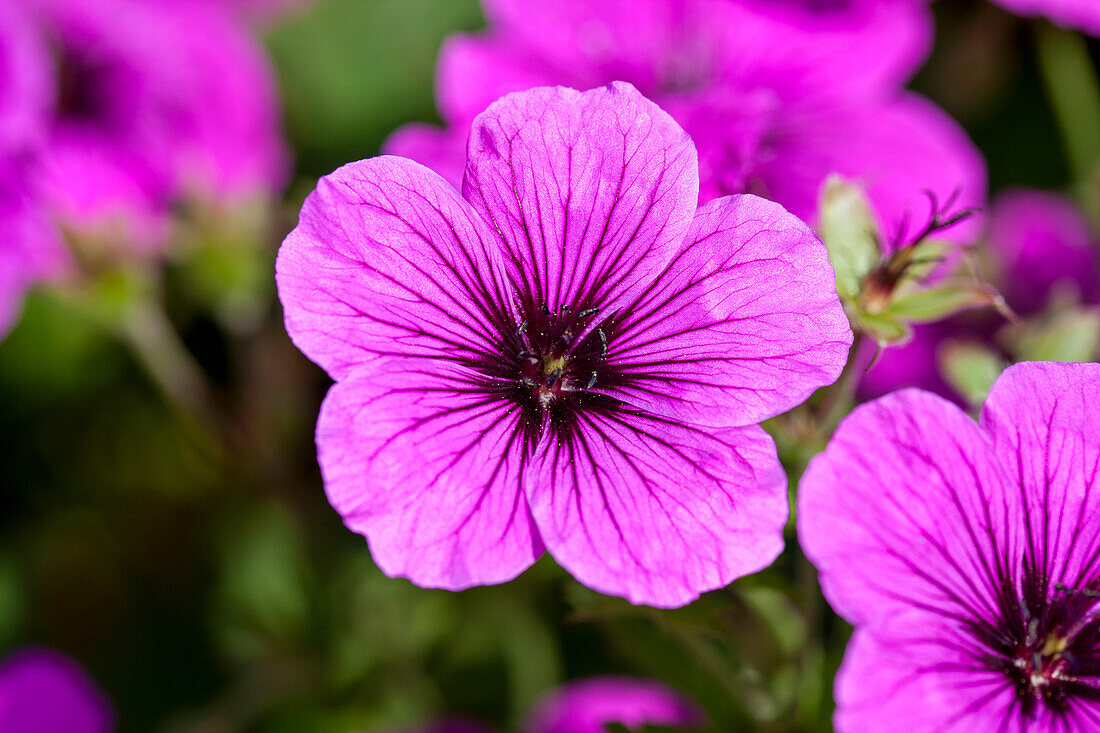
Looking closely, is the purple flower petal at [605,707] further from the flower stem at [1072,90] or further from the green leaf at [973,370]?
the flower stem at [1072,90]

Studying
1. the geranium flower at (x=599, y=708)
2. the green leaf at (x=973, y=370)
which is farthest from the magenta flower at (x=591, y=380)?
the geranium flower at (x=599, y=708)

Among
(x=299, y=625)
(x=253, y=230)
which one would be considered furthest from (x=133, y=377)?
(x=299, y=625)

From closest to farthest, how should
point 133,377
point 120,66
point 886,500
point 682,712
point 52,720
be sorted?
point 886,500 → point 52,720 → point 682,712 → point 120,66 → point 133,377

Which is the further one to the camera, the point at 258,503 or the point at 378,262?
the point at 258,503

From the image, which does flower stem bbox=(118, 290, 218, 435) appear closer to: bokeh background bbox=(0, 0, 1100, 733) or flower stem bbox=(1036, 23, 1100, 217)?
bokeh background bbox=(0, 0, 1100, 733)

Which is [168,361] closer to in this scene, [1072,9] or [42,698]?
[42,698]

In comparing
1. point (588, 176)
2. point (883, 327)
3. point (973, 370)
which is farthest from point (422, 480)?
point (973, 370)

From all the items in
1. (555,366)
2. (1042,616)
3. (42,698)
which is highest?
(555,366)

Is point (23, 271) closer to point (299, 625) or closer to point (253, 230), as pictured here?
point (253, 230)
